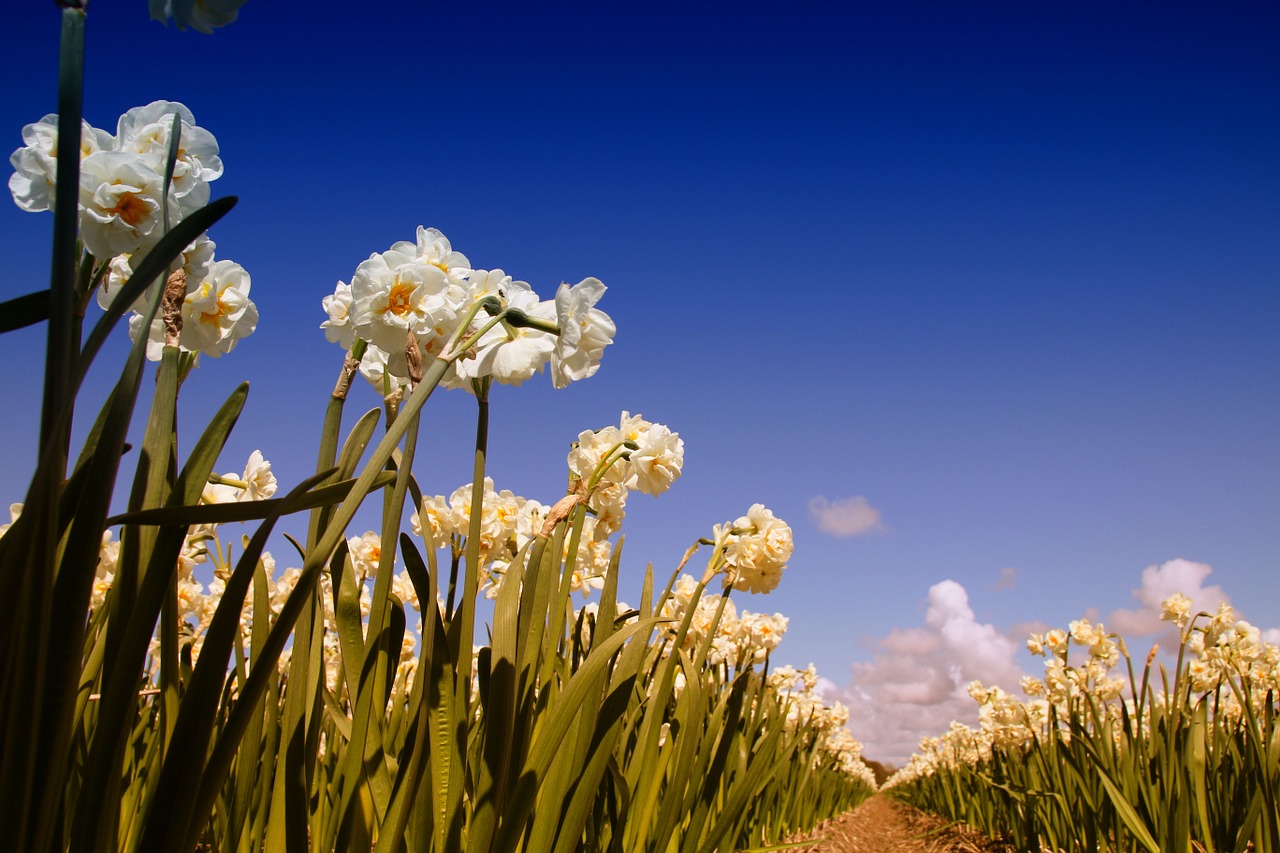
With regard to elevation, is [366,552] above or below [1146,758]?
above

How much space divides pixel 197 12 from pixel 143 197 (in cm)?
28

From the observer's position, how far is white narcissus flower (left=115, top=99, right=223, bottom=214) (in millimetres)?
1151

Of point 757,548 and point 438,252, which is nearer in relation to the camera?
point 438,252

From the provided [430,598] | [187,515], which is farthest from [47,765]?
[430,598]

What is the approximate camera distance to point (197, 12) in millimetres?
886

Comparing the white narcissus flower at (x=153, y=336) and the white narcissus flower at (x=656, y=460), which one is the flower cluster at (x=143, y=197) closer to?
the white narcissus flower at (x=153, y=336)

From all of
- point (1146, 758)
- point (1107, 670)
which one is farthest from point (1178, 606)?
point (1146, 758)

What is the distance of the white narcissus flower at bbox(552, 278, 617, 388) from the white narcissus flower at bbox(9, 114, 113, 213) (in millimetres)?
699

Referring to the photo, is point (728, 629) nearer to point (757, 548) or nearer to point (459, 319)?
point (757, 548)

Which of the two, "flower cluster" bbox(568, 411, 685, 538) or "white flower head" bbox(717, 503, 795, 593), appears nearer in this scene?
"flower cluster" bbox(568, 411, 685, 538)

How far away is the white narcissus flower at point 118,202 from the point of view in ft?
3.38

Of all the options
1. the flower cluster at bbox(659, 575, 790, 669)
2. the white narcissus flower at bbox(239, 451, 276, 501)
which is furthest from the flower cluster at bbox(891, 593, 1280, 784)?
the white narcissus flower at bbox(239, 451, 276, 501)

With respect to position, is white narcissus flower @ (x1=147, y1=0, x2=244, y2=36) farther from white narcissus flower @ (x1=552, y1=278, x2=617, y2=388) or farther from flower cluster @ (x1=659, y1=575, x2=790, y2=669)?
flower cluster @ (x1=659, y1=575, x2=790, y2=669)

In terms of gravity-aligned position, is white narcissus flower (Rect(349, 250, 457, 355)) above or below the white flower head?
above
